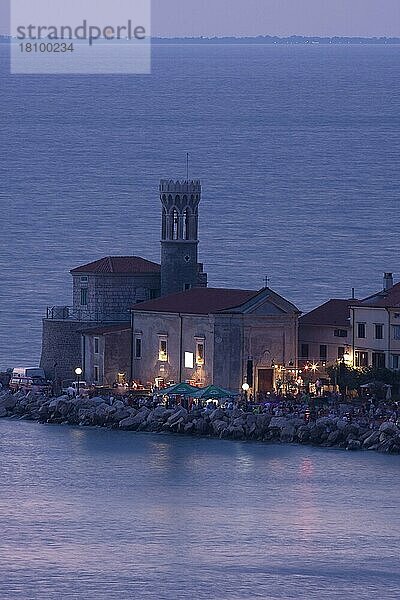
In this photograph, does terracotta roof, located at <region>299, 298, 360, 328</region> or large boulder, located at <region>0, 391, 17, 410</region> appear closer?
large boulder, located at <region>0, 391, 17, 410</region>

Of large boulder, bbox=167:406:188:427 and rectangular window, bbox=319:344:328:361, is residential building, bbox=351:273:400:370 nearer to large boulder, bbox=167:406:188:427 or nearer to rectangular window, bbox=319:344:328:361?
rectangular window, bbox=319:344:328:361

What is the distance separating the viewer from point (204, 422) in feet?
174

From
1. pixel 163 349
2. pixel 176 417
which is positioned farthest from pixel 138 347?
pixel 176 417

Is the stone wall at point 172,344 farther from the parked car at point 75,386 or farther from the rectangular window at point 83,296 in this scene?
the rectangular window at point 83,296

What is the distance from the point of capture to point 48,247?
93875 mm

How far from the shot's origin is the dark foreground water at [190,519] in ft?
124

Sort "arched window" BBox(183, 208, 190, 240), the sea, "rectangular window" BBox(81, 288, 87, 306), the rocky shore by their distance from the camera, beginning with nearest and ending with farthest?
the sea
the rocky shore
"rectangular window" BBox(81, 288, 87, 306)
"arched window" BBox(183, 208, 190, 240)

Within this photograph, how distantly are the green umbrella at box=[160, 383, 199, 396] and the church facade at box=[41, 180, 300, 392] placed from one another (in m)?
0.95

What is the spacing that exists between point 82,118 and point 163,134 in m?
12.8

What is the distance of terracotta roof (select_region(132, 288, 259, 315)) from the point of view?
186 ft

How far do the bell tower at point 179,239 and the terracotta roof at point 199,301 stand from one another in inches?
36.4

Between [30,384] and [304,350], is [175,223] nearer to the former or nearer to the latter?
[304,350]

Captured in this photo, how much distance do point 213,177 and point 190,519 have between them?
8022 cm

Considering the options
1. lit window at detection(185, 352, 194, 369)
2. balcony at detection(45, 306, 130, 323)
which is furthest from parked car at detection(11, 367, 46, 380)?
lit window at detection(185, 352, 194, 369)
